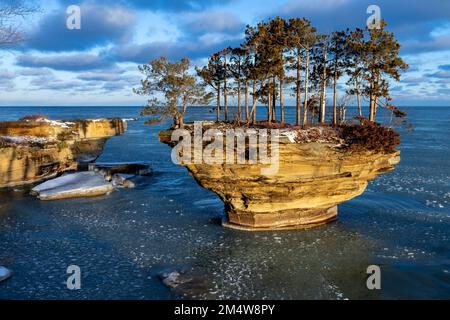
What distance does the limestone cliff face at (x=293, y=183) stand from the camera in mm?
24938

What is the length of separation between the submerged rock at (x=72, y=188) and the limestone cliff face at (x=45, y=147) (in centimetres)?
563

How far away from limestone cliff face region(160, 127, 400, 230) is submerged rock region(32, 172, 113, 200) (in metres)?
13.4

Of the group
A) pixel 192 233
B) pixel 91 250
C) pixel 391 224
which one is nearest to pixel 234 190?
pixel 192 233

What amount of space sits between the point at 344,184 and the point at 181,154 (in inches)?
495

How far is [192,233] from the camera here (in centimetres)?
2702

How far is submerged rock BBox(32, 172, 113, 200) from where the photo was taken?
36344 mm

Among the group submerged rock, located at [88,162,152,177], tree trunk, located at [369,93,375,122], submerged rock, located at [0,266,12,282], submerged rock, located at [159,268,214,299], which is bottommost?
submerged rock, located at [159,268,214,299]

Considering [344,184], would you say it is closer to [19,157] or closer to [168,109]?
[168,109]

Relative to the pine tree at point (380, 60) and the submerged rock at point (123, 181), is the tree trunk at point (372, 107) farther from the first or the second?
the submerged rock at point (123, 181)

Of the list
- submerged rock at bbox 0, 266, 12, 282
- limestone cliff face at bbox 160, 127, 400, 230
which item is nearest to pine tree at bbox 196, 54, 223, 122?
limestone cliff face at bbox 160, 127, 400, 230

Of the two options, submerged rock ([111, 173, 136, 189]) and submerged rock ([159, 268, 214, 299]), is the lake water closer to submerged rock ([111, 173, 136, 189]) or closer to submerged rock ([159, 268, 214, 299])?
submerged rock ([159, 268, 214, 299])

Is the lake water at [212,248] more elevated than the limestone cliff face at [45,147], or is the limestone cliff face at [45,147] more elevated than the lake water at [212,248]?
the limestone cliff face at [45,147]

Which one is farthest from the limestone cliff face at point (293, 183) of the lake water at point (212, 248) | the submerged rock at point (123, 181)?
the submerged rock at point (123, 181)
